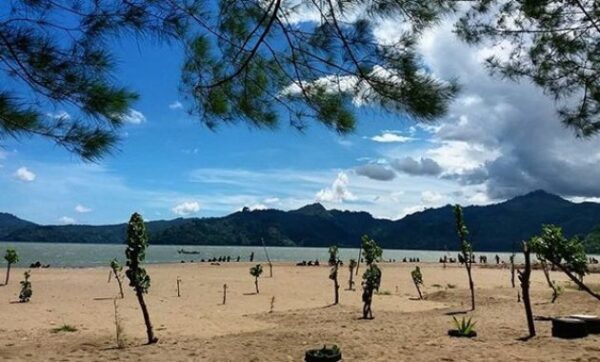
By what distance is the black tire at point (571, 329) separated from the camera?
36.7 feet

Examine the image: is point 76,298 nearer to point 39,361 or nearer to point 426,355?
point 39,361

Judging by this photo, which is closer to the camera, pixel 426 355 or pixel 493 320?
pixel 426 355

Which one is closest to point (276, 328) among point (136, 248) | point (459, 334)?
point (136, 248)

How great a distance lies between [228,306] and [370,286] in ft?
21.9

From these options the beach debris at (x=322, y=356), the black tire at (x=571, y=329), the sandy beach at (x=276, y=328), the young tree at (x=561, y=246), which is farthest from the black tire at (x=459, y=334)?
the young tree at (x=561, y=246)

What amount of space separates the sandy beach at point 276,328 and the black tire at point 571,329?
9.5 inches

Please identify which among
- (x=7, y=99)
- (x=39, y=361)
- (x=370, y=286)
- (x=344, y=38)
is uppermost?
(x=344, y=38)

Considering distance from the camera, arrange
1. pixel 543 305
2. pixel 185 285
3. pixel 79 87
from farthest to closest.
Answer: pixel 185 285 < pixel 543 305 < pixel 79 87

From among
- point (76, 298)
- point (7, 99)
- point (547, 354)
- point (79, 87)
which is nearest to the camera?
point (7, 99)

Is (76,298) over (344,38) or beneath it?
beneath

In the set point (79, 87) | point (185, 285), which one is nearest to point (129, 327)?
point (79, 87)

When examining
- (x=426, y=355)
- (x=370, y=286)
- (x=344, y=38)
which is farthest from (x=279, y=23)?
(x=370, y=286)

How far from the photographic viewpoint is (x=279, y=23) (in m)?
5.45

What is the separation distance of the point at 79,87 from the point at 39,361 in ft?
23.2
